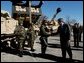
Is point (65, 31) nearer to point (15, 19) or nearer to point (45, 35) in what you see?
point (45, 35)

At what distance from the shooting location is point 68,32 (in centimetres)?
1159

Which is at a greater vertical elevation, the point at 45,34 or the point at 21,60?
the point at 45,34

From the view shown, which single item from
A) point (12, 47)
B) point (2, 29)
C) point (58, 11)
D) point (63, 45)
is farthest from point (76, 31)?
point (58, 11)

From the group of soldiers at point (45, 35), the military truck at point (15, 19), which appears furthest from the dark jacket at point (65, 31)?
the military truck at point (15, 19)

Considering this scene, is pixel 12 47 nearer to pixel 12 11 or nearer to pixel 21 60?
pixel 21 60

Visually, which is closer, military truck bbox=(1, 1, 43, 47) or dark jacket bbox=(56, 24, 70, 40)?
dark jacket bbox=(56, 24, 70, 40)

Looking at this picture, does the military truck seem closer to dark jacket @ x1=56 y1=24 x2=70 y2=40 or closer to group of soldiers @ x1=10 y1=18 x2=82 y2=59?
group of soldiers @ x1=10 y1=18 x2=82 y2=59

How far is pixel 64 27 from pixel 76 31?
747 centimetres

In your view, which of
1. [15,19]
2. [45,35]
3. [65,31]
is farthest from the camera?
[15,19]

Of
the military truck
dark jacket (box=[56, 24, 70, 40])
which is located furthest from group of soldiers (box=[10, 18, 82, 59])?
the military truck

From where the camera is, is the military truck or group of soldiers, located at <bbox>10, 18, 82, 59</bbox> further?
the military truck

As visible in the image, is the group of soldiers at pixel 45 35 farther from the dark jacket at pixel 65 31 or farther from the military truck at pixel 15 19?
the military truck at pixel 15 19

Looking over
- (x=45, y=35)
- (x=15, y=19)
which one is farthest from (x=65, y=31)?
(x=15, y=19)

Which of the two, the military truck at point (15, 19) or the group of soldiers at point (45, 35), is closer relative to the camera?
the group of soldiers at point (45, 35)
